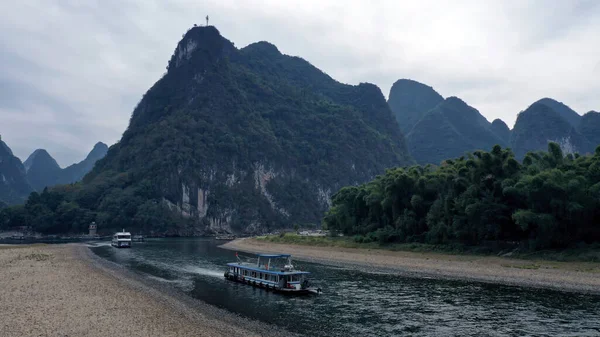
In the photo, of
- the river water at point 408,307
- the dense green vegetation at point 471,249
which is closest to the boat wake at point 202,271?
the river water at point 408,307

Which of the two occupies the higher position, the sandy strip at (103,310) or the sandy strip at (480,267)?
the sandy strip at (480,267)

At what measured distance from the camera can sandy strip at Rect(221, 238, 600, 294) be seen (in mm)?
39800

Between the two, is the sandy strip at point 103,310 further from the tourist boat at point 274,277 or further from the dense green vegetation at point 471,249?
the dense green vegetation at point 471,249

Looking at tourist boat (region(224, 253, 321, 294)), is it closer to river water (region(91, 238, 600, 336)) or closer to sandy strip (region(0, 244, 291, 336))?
river water (region(91, 238, 600, 336))

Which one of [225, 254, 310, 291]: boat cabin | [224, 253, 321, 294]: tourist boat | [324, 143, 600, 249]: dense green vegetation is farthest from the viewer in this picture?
[324, 143, 600, 249]: dense green vegetation

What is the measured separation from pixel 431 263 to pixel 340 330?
3248 centimetres

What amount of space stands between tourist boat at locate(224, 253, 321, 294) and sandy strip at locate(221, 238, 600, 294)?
16133mm

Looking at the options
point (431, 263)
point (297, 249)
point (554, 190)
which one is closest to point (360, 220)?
point (297, 249)

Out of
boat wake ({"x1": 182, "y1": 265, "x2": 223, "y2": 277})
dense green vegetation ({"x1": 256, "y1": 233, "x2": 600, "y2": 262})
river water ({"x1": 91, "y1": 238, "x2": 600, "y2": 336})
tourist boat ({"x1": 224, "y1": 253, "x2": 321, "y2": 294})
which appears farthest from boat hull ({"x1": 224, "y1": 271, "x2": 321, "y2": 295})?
dense green vegetation ({"x1": 256, "y1": 233, "x2": 600, "y2": 262})

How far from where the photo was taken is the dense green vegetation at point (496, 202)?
47.7m

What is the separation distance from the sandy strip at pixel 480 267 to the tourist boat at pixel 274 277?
16.1 m

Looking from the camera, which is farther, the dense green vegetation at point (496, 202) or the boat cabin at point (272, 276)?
the dense green vegetation at point (496, 202)

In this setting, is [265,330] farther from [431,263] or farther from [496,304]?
[431,263]

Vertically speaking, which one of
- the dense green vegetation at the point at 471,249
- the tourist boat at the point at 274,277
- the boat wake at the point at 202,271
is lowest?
the boat wake at the point at 202,271
